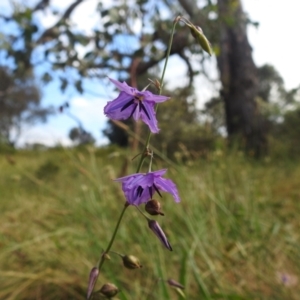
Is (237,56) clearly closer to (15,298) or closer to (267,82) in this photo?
(15,298)

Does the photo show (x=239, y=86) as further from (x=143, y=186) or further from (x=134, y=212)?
(x=143, y=186)

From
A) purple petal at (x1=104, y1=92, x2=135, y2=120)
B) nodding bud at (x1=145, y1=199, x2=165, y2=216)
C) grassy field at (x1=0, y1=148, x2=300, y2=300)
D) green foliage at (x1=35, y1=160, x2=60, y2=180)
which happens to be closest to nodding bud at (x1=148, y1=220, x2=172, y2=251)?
nodding bud at (x1=145, y1=199, x2=165, y2=216)

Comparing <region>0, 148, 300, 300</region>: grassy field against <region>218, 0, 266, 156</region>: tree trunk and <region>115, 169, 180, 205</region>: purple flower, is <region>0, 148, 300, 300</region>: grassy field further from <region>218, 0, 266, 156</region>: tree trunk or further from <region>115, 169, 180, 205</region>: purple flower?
<region>218, 0, 266, 156</region>: tree trunk

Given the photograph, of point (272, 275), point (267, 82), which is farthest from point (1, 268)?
point (267, 82)

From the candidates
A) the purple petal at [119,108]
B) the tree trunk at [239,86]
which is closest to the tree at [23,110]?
the tree trunk at [239,86]

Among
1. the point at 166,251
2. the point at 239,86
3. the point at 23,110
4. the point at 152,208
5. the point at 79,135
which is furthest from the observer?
the point at 23,110

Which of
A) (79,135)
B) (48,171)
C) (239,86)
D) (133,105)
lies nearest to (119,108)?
(133,105)
